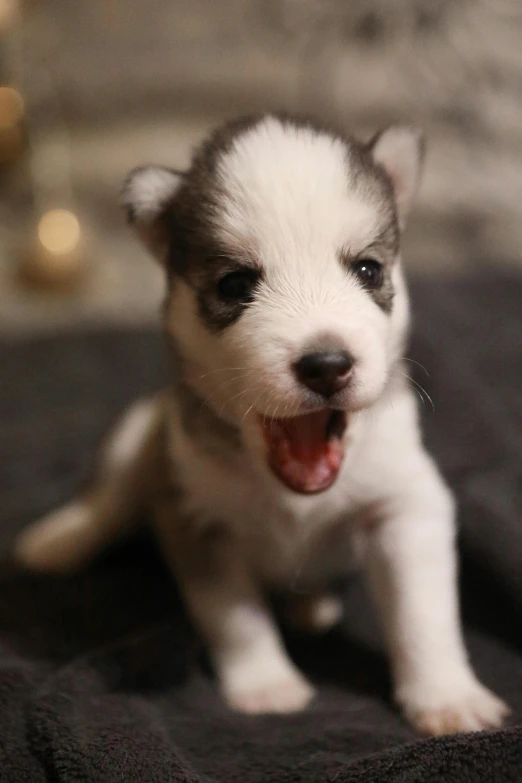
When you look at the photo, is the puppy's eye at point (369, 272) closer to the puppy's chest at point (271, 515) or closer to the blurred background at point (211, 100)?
the puppy's chest at point (271, 515)

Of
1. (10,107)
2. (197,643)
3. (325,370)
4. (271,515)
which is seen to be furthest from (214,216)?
(10,107)

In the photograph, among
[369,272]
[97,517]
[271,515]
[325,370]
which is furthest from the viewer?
[97,517]

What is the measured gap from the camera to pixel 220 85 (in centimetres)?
386

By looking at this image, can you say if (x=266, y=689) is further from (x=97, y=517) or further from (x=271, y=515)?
(x=97, y=517)

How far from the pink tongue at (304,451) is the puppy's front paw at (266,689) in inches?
18.4

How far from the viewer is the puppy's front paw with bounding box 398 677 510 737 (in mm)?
1455

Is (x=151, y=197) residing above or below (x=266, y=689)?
above

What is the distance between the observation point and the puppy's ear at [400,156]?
5.57ft

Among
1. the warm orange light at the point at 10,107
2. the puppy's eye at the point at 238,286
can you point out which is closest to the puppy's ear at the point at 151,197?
the puppy's eye at the point at 238,286

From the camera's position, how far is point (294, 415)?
4.51ft

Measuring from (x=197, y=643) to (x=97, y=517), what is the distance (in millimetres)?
468

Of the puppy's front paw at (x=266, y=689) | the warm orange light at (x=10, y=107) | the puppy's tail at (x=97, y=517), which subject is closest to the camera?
the puppy's front paw at (x=266, y=689)

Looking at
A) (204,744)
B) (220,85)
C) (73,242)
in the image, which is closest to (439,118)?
(220,85)

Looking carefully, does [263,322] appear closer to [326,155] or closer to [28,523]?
[326,155]
